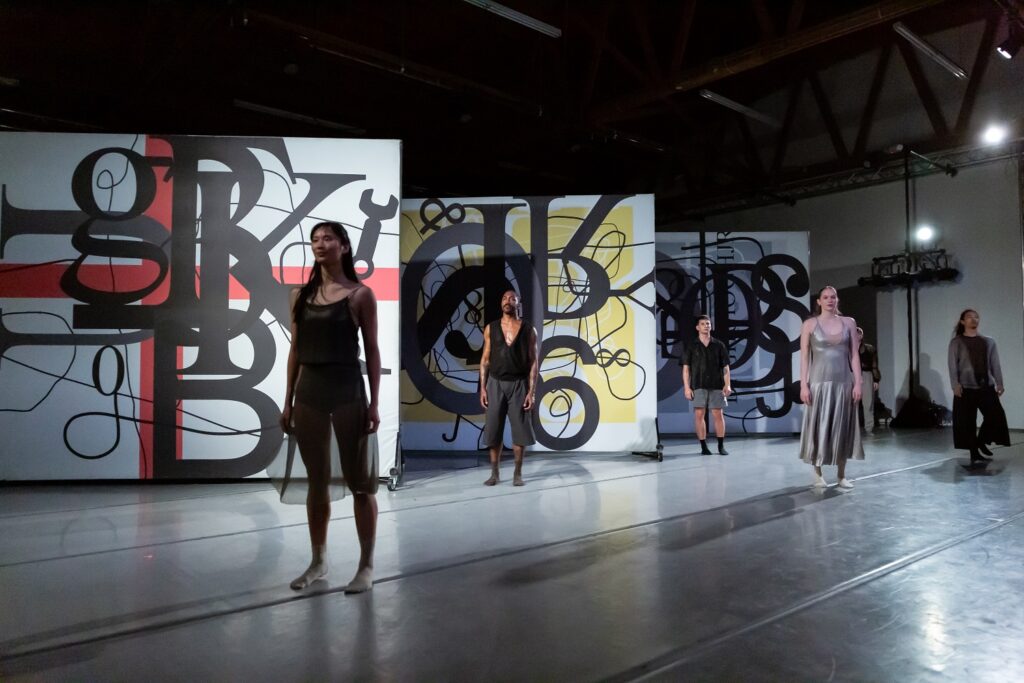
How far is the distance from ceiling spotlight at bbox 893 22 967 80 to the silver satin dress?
6.05m

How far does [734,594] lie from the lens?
2686 mm

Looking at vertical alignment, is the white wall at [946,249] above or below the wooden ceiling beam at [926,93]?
below

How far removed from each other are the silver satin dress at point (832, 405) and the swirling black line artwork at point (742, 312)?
4264 millimetres

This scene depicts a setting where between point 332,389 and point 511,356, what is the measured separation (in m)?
2.80

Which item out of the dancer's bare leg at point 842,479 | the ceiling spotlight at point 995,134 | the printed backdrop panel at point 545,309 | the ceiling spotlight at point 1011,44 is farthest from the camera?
the ceiling spotlight at point 995,134

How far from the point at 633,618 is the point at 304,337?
5.93ft

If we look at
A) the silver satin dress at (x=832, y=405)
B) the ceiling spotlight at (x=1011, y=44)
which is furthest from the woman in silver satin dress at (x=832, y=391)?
the ceiling spotlight at (x=1011, y=44)

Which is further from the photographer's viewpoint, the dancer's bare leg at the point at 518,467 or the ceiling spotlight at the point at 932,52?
the ceiling spotlight at the point at 932,52

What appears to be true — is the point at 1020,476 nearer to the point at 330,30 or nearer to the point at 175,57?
the point at 330,30

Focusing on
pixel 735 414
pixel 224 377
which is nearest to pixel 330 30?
pixel 224 377

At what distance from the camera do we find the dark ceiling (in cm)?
739

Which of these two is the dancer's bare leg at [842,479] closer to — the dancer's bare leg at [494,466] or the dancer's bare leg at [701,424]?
the dancer's bare leg at [701,424]

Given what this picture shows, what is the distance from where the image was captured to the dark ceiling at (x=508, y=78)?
7.39 metres

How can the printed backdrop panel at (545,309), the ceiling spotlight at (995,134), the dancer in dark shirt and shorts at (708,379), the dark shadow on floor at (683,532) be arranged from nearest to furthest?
the dark shadow on floor at (683,532) → the printed backdrop panel at (545,309) → the dancer in dark shirt and shorts at (708,379) → the ceiling spotlight at (995,134)
